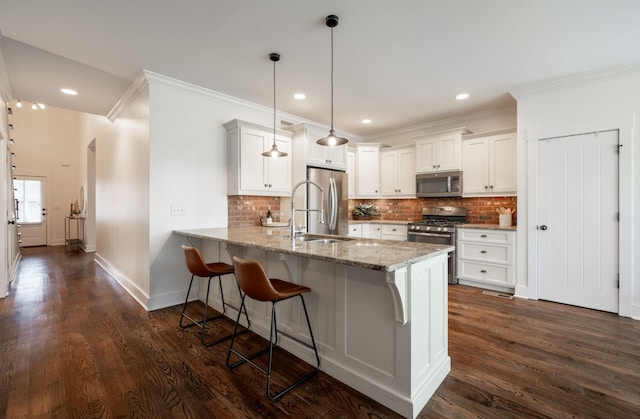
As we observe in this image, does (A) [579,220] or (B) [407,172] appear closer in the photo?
(A) [579,220]

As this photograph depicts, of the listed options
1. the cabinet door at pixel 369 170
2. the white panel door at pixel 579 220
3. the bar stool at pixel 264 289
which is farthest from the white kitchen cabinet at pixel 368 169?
the bar stool at pixel 264 289

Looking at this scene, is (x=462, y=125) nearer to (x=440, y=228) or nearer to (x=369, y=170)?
(x=369, y=170)

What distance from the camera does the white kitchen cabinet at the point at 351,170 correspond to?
5.66 meters

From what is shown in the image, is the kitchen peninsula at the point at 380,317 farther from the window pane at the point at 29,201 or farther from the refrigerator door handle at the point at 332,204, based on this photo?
the window pane at the point at 29,201

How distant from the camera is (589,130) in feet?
10.8

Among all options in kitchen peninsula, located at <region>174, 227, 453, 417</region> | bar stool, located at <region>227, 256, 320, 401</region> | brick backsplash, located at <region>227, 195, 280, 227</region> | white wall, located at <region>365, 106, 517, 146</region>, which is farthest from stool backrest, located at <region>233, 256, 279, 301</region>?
white wall, located at <region>365, 106, 517, 146</region>

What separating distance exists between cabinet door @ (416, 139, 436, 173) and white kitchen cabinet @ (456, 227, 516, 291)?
4.06ft

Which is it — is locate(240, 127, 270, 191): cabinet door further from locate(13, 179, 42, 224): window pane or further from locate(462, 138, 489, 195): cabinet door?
locate(13, 179, 42, 224): window pane

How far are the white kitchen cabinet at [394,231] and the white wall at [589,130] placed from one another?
171cm

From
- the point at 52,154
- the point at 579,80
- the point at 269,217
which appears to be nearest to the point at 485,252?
the point at 579,80

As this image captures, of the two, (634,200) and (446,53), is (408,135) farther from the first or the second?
(634,200)

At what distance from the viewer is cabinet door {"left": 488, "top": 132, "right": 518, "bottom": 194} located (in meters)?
4.17

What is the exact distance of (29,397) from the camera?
1846 millimetres

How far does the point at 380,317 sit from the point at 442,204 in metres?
3.87
